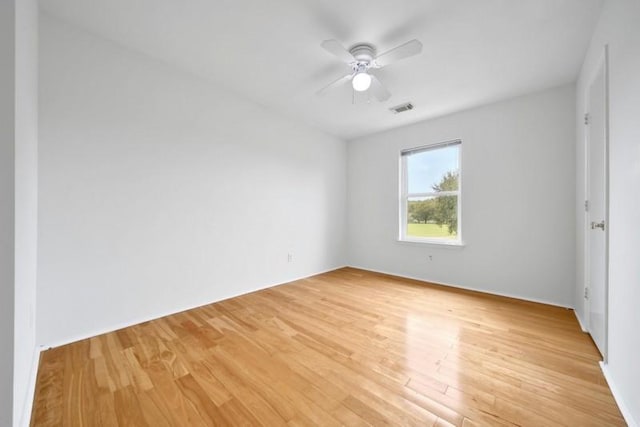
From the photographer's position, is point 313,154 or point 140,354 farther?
point 313,154

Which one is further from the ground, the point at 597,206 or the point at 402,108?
the point at 402,108

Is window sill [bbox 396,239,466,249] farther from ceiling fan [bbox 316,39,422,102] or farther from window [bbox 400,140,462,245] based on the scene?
ceiling fan [bbox 316,39,422,102]

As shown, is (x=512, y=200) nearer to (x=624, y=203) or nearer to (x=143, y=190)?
(x=624, y=203)

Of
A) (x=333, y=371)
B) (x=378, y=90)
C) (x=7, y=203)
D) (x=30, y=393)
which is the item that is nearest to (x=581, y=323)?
(x=333, y=371)

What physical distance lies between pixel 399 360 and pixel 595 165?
2294 millimetres

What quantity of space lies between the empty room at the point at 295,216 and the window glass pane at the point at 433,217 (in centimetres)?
3

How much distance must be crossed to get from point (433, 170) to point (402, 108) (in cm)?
112

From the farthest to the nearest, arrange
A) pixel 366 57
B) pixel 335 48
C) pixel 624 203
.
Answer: pixel 366 57 < pixel 335 48 < pixel 624 203

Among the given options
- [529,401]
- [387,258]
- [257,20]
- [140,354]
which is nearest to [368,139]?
[387,258]

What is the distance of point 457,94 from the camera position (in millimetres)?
2938

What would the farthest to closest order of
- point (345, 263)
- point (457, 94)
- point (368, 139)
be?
point (345, 263) < point (368, 139) < point (457, 94)

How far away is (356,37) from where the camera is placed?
200cm

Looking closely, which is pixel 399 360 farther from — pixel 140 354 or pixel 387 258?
pixel 387 258

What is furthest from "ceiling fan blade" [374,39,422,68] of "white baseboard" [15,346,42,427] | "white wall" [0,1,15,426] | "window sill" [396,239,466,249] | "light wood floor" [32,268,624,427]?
"white baseboard" [15,346,42,427]
